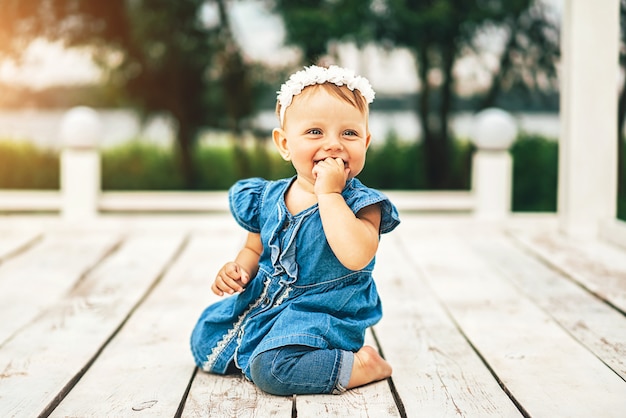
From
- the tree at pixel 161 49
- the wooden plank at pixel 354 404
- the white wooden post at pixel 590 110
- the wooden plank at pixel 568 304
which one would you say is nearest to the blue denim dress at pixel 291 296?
the wooden plank at pixel 354 404

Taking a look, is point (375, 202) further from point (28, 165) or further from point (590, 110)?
point (28, 165)

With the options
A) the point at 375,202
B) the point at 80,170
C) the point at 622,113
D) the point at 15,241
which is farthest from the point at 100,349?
the point at 622,113

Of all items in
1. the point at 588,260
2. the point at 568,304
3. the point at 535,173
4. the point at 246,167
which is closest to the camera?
the point at 568,304

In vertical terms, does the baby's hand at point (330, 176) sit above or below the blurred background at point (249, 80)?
below

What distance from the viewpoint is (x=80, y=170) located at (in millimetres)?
4094

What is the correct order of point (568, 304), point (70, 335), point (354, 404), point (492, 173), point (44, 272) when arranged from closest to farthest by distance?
point (354, 404) < point (70, 335) < point (568, 304) < point (44, 272) < point (492, 173)

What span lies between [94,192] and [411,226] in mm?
1582

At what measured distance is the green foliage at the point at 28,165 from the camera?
590cm

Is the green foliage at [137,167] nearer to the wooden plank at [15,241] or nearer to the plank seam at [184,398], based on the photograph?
the wooden plank at [15,241]

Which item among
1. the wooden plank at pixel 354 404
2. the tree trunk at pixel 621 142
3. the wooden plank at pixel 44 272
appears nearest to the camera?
the wooden plank at pixel 354 404

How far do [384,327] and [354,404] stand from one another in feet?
1.98

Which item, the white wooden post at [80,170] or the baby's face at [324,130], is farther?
the white wooden post at [80,170]

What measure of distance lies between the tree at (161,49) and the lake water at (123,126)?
0.12 metres

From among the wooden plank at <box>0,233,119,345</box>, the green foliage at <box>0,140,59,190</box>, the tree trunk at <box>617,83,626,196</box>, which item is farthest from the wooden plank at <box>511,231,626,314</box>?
the green foliage at <box>0,140,59,190</box>
